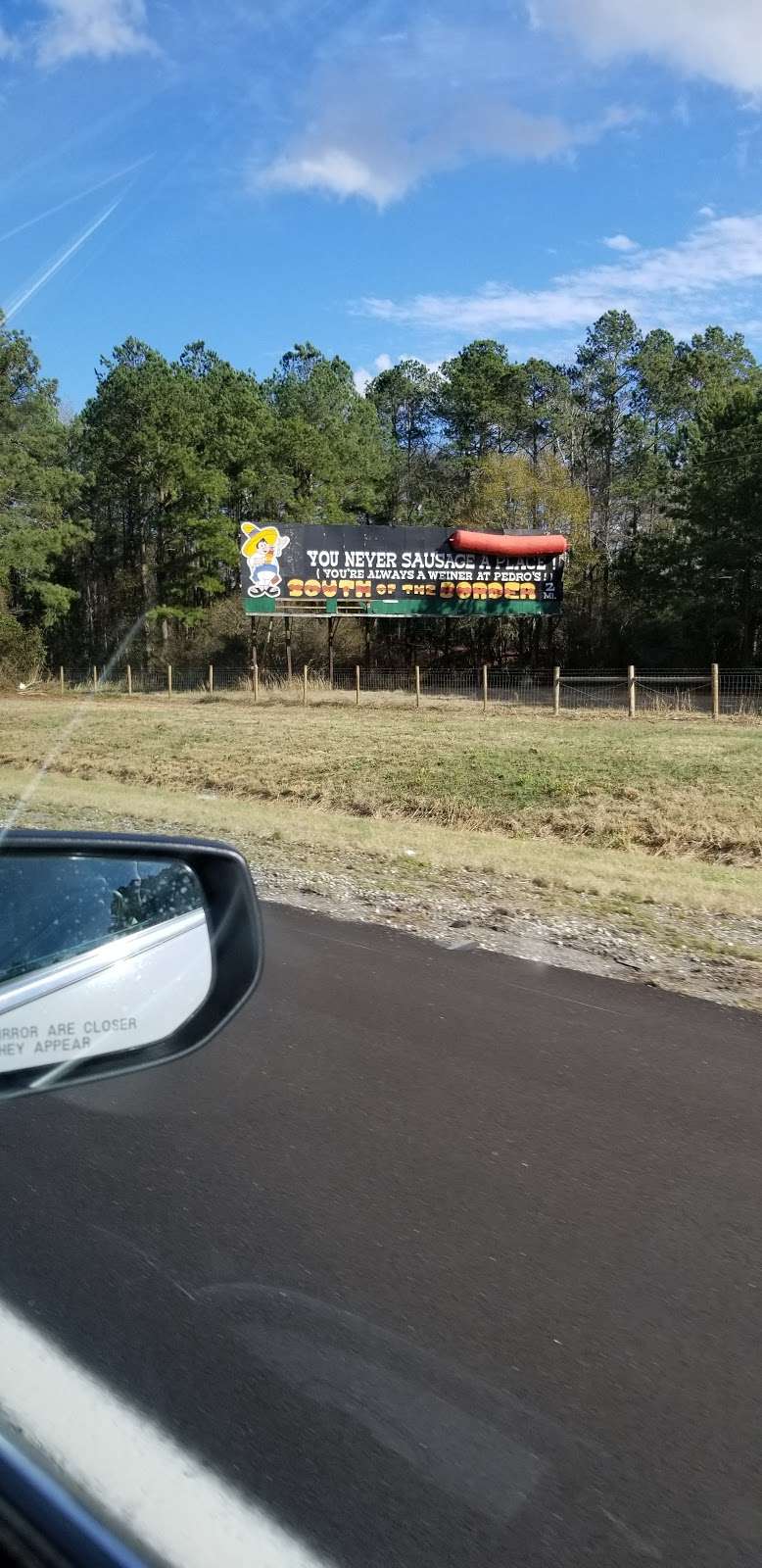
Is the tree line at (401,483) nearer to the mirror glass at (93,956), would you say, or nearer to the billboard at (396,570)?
the billboard at (396,570)

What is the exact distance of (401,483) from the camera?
218 feet

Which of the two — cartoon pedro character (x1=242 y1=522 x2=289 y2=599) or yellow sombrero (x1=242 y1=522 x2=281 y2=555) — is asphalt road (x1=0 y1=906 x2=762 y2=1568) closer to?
cartoon pedro character (x1=242 y1=522 x2=289 y2=599)

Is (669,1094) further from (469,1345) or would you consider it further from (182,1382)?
(182,1382)

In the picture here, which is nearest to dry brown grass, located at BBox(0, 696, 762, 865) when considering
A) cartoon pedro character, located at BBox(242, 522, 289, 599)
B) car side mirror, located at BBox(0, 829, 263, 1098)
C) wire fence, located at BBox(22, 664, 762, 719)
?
wire fence, located at BBox(22, 664, 762, 719)

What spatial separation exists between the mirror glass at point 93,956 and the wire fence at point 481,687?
1079 inches

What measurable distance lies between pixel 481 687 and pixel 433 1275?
39888 mm

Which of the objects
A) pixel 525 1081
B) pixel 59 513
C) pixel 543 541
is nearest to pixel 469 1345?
pixel 525 1081

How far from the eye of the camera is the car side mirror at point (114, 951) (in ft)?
6.79

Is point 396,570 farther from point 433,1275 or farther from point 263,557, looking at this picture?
point 433,1275

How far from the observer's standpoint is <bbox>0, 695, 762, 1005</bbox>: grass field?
9.16m

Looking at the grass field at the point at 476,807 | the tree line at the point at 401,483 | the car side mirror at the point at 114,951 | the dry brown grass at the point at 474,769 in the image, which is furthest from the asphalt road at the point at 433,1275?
the tree line at the point at 401,483

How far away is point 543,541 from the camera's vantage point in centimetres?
4316

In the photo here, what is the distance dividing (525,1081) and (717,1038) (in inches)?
46.5

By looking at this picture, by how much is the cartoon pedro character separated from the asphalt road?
3571cm
